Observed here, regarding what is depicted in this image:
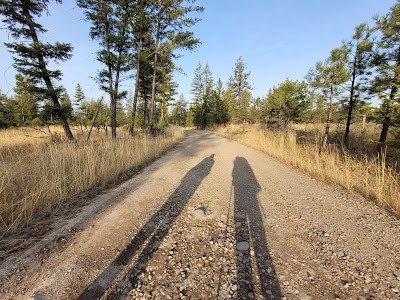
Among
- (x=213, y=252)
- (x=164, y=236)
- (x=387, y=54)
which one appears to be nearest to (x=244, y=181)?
(x=213, y=252)

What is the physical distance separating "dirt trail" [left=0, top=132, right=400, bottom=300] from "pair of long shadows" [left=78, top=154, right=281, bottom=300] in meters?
0.01

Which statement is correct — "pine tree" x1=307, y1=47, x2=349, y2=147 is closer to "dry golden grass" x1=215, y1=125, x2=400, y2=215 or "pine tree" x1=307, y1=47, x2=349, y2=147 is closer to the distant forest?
the distant forest

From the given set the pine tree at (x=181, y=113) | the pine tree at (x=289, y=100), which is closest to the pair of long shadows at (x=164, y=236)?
the pine tree at (x=289, y=100)

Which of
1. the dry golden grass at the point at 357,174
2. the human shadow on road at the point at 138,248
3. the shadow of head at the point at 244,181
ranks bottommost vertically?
the human shadow on road at the point at 138,248

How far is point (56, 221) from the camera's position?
2258mm

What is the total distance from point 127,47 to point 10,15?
521cm

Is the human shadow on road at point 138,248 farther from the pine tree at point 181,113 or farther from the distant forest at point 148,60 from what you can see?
the pine tree at point 181,113

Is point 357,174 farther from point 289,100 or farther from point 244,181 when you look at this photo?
point 289,100

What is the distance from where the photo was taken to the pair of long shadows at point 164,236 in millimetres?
1353

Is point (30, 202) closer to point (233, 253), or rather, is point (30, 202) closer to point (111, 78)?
point (233, 253)

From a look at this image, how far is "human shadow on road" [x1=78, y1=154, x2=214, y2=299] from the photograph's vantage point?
1.32 m

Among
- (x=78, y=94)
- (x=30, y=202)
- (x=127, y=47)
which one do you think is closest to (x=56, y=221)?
(x=30, y=202)

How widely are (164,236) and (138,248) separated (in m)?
0.34

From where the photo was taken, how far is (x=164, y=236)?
2016 mm
